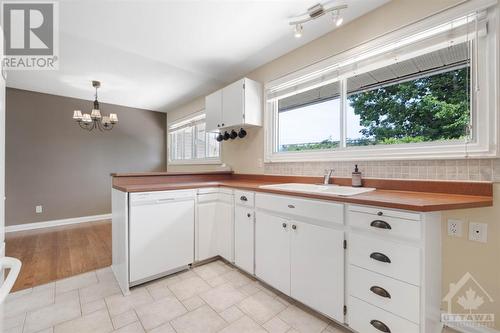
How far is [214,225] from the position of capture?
2.48 m

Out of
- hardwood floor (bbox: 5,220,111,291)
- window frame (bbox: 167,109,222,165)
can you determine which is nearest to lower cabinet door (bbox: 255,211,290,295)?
hardwood floor (bbox: 5,220,111,291)

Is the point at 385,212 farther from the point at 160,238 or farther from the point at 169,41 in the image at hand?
the point at 169,41

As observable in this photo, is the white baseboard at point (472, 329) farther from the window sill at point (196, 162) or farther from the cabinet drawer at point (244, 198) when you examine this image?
the window sill at point (196, 162)

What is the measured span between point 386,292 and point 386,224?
0.38m

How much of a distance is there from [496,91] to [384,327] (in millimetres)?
1556

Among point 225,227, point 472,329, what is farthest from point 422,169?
point 225,227

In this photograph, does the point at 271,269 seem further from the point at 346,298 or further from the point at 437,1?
the point at 437,1

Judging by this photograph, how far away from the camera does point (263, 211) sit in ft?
6.44

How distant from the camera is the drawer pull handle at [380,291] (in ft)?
4.01

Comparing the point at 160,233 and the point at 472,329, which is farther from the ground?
the point at 160,233

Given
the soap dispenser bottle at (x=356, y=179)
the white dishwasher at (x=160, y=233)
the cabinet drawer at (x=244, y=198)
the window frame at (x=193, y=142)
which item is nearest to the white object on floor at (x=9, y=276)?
the white dishwasher at (x=160, y=233)

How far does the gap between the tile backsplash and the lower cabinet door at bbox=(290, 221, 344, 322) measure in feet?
2.47

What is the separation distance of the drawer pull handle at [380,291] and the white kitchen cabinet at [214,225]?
4.52ft

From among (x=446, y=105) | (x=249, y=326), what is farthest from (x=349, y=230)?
(x=446, y=105)
